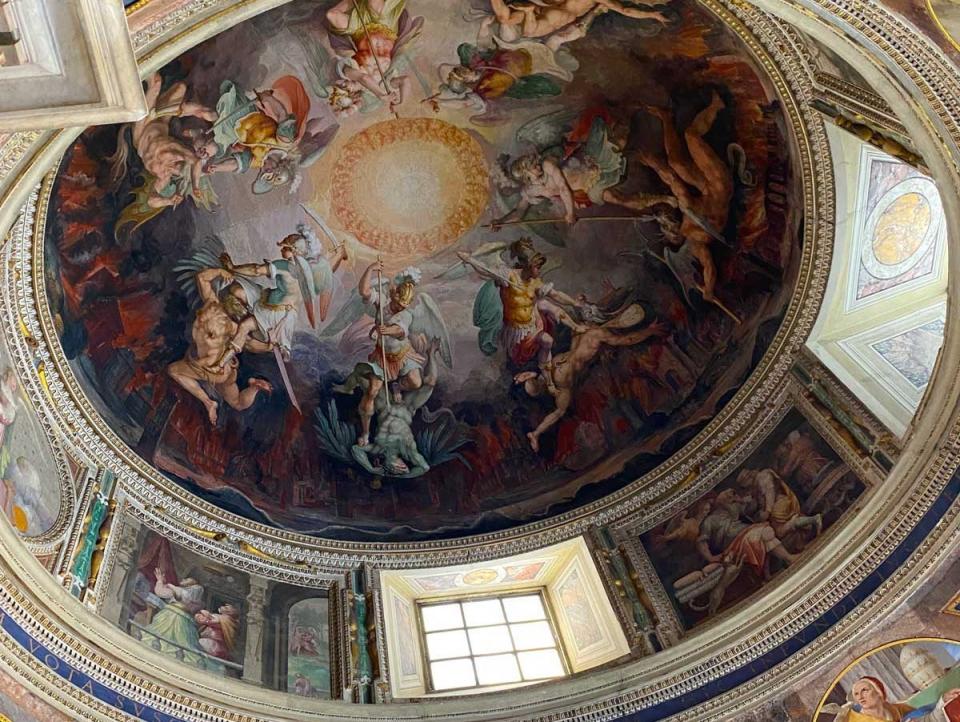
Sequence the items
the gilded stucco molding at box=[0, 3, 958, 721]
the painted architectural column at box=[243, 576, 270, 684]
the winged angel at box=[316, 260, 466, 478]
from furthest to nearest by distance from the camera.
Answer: the winged angel at box=[316, 260, 466, 478], the painted architectural column at box=[243, 576, 270, 684], the gilded stucco molding at box=[0, 3, 958, 721]

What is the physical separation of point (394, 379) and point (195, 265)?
11.9 feet

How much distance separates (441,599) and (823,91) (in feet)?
26.1

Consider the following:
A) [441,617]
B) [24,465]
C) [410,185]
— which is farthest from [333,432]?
[24,465]

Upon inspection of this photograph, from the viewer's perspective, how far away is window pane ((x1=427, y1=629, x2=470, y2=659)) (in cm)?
1255

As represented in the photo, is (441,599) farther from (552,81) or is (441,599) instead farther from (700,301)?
(552,81)

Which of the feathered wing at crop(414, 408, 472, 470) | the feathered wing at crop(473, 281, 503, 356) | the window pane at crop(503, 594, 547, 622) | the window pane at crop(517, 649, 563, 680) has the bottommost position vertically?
the window pane at crop(517, 649, 563, 680)

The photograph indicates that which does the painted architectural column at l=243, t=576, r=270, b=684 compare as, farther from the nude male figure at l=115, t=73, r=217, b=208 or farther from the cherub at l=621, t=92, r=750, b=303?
the cherub at l=621, t=92, r=750, b=303

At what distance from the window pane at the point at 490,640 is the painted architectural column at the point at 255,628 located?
2636 millimetres

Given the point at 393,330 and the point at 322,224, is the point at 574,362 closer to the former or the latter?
the point at 393,330

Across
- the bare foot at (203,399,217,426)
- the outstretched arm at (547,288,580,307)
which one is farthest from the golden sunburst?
the bare foot at (203,399,217,426)

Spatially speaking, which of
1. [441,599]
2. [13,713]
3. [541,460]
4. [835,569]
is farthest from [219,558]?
[835,569]

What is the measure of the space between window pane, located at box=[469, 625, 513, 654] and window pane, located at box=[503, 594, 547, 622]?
273 mm

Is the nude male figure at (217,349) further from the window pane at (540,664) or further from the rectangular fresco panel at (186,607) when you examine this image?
the window pane at (540,664)

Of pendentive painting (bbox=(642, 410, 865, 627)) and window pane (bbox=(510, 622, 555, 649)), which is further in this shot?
window pane (bbox=(510, 622, 555, 649))
